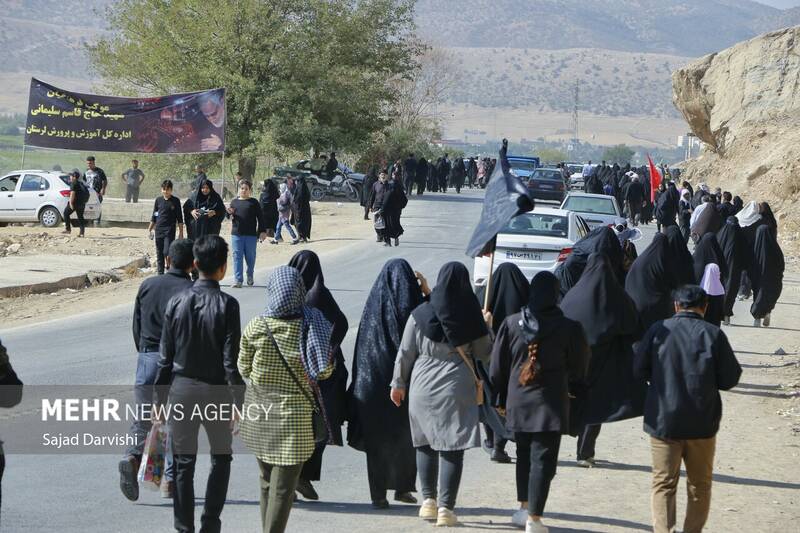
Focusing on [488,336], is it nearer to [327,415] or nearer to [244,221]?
[327,415]

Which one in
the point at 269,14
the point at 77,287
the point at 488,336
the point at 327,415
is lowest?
the point at 77,287

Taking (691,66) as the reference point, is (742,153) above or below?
below

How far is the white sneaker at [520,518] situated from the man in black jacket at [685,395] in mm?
747

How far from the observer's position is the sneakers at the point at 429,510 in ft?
22.8

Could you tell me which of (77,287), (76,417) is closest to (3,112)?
(77,287)

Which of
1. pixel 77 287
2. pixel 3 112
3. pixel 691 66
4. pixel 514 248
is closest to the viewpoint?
pixel 514 248

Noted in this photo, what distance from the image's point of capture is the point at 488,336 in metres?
6.85

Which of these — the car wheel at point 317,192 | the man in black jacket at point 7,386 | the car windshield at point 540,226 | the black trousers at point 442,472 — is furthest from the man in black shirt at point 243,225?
the car wheel at point 317,192

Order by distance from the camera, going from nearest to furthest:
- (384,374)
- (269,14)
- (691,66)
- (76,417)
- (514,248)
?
(384,374), (76,417), (514,248), (269,14), (691,66)

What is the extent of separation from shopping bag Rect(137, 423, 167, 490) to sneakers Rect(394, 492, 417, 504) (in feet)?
5.01

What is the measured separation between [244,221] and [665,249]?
32.0 ft

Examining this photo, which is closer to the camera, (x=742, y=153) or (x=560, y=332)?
(x=560, y=332)

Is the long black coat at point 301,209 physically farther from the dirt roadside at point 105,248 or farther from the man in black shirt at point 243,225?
the man in black shirt at point 243,225

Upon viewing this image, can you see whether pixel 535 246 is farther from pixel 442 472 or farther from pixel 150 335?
pixel 150 335
